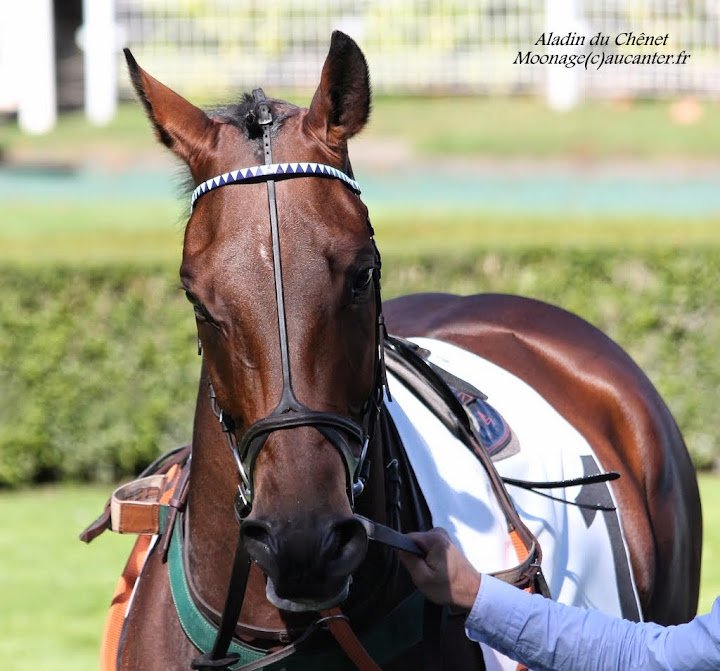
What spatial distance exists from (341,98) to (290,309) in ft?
1.49

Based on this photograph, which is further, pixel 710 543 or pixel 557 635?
pixel 710 543

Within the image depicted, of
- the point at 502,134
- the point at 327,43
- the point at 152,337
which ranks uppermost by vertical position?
the point at 327,43

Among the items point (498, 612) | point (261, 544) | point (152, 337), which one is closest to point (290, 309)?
point (261, 544)

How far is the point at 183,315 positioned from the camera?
24.9ft

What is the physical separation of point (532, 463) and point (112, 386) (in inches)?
197

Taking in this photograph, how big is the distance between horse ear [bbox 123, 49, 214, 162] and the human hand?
830mm

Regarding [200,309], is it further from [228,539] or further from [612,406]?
[612,406]

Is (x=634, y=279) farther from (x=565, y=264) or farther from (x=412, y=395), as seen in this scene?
(x=412, y=395)

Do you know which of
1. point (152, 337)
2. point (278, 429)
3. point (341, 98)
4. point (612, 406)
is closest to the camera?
point (278, 429)

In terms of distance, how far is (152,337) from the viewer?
25.0ft

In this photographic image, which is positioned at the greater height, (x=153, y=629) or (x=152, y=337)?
(x=152, y=337)

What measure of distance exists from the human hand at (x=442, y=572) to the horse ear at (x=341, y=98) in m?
0.74

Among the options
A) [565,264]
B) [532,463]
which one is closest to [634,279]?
[565,264]

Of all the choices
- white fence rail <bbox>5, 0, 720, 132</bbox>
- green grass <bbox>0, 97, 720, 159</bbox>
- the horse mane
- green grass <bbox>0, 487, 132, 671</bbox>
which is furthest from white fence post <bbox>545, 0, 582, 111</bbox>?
the horse mane
